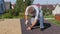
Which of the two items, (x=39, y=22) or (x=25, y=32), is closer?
(x=25, y=32)

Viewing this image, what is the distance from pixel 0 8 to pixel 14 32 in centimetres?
3349

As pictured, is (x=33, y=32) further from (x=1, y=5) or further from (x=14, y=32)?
(x=1, y=5)

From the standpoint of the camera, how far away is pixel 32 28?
26.7 ft

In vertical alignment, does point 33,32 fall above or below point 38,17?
below

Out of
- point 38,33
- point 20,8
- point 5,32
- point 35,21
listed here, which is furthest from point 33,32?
point 20,8

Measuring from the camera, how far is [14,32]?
8594 millimetres

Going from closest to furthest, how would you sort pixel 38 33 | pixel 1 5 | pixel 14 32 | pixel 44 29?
pixel 38 33, pixel 44 29, pixel 14 32, pixel 1 5

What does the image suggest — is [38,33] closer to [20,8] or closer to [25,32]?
[25,32]

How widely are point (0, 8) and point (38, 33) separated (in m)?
34.8

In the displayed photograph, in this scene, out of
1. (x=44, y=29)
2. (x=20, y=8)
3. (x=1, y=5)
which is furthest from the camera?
(x=1, y=5)

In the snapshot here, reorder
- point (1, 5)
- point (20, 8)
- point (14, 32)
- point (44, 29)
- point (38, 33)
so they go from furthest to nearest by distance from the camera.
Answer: point (1, 5)
point (20, 8)
point (14, 32)
point (44, 29)
point (38, 33)

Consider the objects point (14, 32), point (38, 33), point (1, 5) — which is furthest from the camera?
point (1, 5)

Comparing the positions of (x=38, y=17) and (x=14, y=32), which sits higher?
(x=38, y=17)

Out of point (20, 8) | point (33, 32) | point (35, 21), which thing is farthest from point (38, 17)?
point (20, 8)
